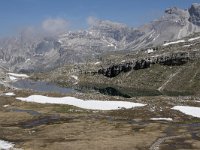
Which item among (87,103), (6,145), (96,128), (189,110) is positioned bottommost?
(6,145)

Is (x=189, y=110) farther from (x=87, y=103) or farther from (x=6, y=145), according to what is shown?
(x=6, y=145)

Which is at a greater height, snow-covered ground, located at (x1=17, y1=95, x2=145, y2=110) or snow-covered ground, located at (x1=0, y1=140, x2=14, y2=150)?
snow-covered ground, located at (x1=17, y1=95, x2=145, y2=110)

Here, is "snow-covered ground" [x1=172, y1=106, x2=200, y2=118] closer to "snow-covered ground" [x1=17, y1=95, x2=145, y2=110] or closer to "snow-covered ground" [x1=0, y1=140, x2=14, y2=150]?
"snow-covered ground" [x1=17, y1=95, x2=145, y2=110]

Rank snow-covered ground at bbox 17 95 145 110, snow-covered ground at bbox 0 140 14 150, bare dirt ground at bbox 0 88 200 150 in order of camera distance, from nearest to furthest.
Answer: snow-covered ground at bbox 0 140 14 150
bare dirt ground at bbox 0 88 200 150
snow-covered ground at bbox 17 95 145 110

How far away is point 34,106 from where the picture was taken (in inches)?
5817

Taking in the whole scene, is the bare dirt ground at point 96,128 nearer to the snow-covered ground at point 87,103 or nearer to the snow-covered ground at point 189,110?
the snow-covered ground at point 189,110

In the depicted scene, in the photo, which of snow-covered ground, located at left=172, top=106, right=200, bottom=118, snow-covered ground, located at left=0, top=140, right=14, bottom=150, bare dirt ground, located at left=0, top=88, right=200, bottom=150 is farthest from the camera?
snow-covered ground, located at left=172, top=106, right=200, bottom=118

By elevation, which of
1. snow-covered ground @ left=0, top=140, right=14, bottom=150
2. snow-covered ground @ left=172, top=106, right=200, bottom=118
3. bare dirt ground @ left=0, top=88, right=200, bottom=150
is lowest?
snow-covered ground @ left=0, top=140, right=14, bottom=150

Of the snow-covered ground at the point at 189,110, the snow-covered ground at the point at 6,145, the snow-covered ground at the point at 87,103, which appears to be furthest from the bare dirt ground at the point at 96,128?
the snow-covered ground at the point at 87,103

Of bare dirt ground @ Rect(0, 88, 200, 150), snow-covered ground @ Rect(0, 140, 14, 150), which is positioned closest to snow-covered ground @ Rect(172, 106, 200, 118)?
bare dirt ground @ Rect(0, 88, 200, 150)

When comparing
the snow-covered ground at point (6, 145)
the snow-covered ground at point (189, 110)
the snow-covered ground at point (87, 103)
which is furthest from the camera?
the snow-covered ground at point (87, 103)

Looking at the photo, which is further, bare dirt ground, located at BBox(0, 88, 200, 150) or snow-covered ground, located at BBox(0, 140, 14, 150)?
bare dirt ground, located at BBox(0, 88, 200, 150)

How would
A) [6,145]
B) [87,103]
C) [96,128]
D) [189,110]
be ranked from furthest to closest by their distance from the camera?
1. [87,103]
2. [189,110]
3. [96,128]
4. [6,145]

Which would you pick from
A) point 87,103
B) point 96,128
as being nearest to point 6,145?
point 96,128
